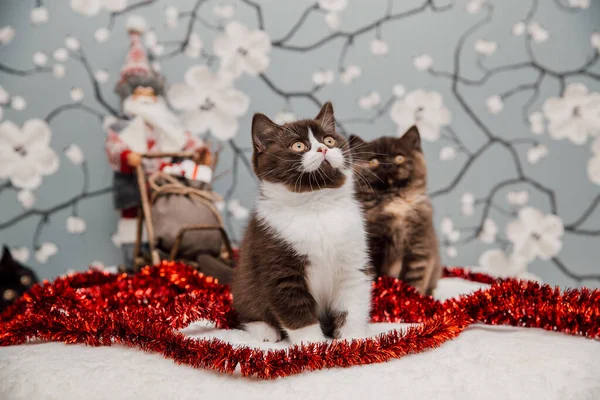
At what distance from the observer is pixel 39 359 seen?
0.70 metres

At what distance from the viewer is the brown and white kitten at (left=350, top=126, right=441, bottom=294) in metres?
1.12

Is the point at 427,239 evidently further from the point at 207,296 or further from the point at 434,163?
the point at 434,163

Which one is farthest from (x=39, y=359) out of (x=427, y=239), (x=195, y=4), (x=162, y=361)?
(x=195, y=4)

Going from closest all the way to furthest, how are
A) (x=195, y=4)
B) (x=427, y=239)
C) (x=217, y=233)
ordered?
(x=427, y=239)
(x=217, y=233)
(x=195, y=4)

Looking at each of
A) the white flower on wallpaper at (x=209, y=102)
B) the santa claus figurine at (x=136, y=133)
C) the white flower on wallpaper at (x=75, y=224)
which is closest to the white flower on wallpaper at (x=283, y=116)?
the white flower on wallpaper at (x=209, y=102)

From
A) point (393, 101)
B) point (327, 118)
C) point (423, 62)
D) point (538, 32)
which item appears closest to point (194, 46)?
point (393, 101)

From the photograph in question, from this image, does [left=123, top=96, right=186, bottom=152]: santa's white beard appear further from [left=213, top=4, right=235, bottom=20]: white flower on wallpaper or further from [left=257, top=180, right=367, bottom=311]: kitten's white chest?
[left=257, top=180, right=367, bottom=311]: kitten's white chest

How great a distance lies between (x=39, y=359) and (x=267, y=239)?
0.43m

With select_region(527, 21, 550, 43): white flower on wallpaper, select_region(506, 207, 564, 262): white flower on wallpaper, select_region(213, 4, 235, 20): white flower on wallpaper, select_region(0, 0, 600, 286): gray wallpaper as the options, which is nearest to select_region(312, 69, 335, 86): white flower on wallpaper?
select_region(0, 0, 600, 286): gray wallpaper

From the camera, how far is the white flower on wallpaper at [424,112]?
6.56 ft

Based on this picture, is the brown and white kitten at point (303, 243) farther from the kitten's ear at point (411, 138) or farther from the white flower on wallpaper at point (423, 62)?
the white flower on wallpaper at point (423, 62)

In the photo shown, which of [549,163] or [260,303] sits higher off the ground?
[549,163]

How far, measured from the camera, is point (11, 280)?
162 centimetres

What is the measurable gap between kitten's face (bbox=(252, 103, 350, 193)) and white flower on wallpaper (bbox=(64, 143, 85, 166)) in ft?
4.80
